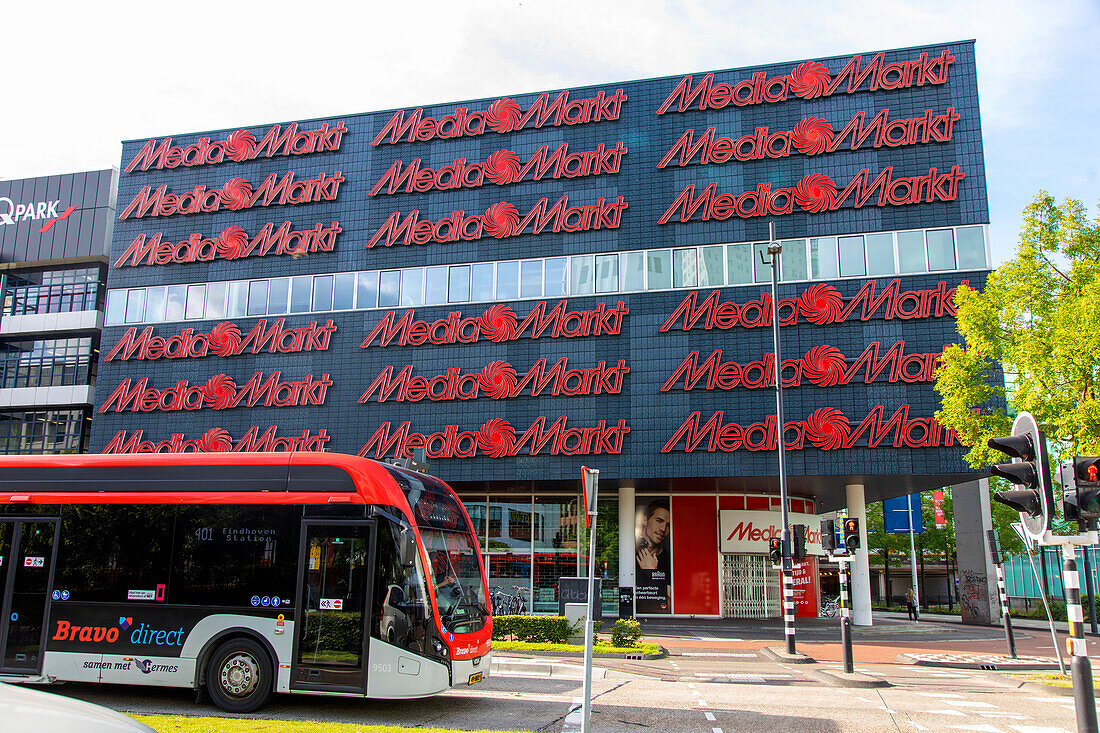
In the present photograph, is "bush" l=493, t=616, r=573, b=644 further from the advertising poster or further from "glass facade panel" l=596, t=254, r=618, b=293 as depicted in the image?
"glass facade panel" l=596, t=254, r=618, b=293

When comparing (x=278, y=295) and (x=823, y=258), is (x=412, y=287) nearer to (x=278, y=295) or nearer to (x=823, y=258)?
(x=278, y=295)

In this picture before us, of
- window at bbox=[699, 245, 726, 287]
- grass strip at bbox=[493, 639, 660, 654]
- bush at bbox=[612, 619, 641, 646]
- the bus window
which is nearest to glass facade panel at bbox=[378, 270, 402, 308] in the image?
window at bbox=[699, 245, 726, 287]

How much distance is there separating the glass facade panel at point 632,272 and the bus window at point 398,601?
2009 cm

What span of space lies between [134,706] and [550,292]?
2131 centimetres

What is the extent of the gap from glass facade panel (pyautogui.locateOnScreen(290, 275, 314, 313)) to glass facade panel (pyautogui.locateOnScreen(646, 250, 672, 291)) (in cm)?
1315

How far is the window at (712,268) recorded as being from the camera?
2916 cm

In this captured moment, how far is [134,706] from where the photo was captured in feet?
36.4

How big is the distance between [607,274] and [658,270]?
183 cm

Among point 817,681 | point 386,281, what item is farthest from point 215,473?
point 386,281

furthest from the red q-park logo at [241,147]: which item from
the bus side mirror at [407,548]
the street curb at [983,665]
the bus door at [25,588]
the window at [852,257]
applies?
the street curb at [983,665]

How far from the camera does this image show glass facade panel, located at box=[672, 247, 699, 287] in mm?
29359

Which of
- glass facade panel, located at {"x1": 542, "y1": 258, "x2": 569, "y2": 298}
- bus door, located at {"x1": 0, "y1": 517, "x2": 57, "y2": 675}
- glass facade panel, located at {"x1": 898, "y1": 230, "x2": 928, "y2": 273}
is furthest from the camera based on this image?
glass facade panel, located at {"x1": 542, "y1": 258, "x2": 569, "y2": 298}

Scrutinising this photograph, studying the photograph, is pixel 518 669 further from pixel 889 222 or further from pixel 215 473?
pixel 889 222

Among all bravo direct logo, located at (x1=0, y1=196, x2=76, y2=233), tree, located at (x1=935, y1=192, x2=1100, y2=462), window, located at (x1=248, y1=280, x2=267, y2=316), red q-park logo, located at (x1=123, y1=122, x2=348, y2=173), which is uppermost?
red q-park logo, located at (x1=123, y1=122, x2=348, y2=173)
